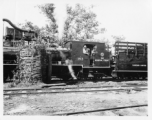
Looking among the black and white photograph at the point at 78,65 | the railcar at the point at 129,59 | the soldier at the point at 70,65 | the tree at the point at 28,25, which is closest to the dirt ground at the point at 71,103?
the black and white photograph at the point at 78,65

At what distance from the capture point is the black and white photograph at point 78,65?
5.26 m

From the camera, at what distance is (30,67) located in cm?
779

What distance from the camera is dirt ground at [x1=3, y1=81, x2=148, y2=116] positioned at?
4938 millimetres

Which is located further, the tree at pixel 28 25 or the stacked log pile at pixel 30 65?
the stacked log pile at pixel 30 65

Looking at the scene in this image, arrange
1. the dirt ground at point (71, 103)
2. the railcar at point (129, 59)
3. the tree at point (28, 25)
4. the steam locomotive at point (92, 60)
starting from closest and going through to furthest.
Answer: the dirt ground at point (71, 103) → the tree at point (28, 25) → the steam locomotive at point (92, 60) → the railcar at point (129, 59)

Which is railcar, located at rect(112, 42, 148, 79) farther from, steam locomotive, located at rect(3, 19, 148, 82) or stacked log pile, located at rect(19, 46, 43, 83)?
stacked log pile, located at rect(19, 46, 43, 83)

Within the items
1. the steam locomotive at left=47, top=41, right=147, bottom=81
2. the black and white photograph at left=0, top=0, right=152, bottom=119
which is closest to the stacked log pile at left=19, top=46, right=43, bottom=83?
the black and white photograph at left=0, top=0, right=152, bottom=119

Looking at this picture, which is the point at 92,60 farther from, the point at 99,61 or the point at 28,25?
the point at 28,25

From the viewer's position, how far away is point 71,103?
5457mm

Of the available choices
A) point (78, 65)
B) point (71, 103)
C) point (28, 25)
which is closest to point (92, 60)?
point (78, 65)

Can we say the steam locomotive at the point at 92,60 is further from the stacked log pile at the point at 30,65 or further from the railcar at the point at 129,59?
the stacked log pile at the point at 30,65

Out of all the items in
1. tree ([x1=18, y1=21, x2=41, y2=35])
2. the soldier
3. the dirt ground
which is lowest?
the dirt ground

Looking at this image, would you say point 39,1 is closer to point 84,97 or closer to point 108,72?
point 84,97

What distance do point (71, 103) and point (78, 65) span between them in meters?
3.94
